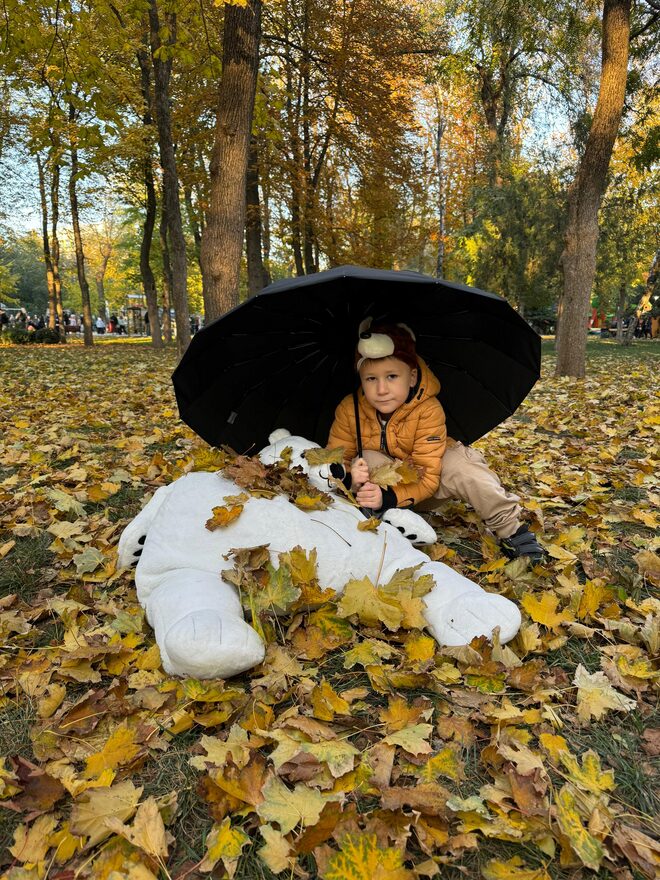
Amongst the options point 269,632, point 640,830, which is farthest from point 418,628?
point 640,830

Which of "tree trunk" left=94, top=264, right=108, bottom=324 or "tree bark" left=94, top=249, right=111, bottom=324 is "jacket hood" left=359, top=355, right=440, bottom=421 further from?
"tree trunk" left=94, top=264, right=108, bottom=324

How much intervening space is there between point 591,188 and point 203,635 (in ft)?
32.1

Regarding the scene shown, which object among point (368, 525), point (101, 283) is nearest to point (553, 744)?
point (368, 525)

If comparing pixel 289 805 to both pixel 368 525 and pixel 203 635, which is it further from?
pixel 368 525

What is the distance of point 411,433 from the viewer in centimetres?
275

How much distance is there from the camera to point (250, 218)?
14.8m

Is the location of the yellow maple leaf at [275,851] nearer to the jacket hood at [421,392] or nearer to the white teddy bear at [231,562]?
the white teddy bear at [231,562]

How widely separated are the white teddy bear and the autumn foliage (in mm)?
70

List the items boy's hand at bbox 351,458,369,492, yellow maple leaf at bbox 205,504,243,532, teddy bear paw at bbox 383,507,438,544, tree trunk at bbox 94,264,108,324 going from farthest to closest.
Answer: tree trunk at bbox 94,264,108,324 < boy's hand at bbox 351,458,369,492 < teddy bear paw at bbox 383,507,438,544 < yellow maple leaf at bbox 205,504,243,532

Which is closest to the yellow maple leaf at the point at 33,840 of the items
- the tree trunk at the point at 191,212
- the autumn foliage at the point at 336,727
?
the autumn foliage at the point at 336,727

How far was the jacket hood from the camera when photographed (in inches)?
108

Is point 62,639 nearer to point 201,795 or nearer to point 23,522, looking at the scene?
point 201,795

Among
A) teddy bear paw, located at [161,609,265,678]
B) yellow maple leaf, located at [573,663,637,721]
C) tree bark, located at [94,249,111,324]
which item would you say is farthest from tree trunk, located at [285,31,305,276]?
tree bark, located at [94,249,111,324]

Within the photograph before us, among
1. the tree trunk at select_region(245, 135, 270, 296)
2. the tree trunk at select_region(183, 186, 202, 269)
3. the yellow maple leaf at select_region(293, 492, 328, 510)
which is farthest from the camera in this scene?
the tree trunk at select_region(183, 186, 202, 269)
